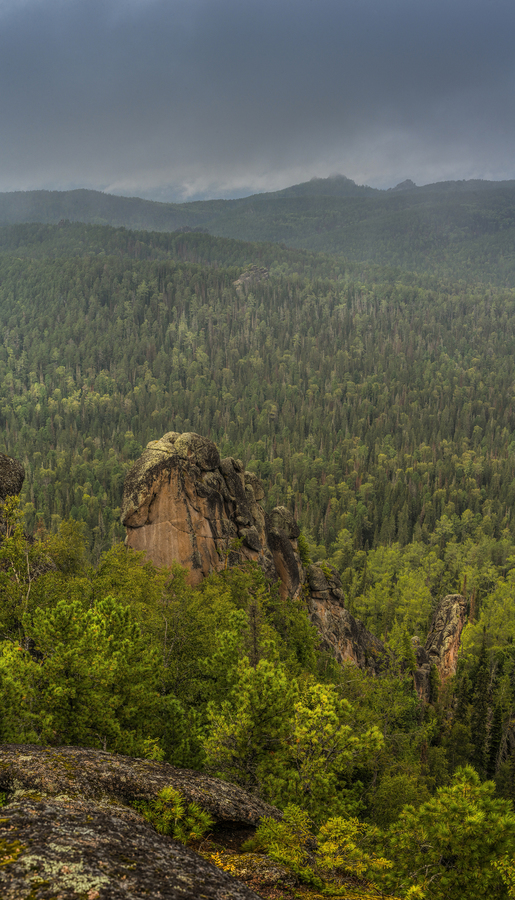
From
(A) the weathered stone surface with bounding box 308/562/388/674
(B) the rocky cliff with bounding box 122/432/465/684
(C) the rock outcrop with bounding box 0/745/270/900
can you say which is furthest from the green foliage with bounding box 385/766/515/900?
(A) the weathered stone surface with bounding box 308/562/388/674

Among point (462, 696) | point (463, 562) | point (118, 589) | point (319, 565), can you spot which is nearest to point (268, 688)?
point (118, 589)

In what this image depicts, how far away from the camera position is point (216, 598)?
3500 cm

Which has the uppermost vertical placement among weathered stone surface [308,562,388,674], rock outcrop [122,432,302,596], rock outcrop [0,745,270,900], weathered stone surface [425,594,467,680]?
rock outcrop [0,745,270,900]

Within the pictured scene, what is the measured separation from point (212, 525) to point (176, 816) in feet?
145

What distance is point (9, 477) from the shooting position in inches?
1361

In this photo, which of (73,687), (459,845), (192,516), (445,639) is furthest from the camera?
(445,639)

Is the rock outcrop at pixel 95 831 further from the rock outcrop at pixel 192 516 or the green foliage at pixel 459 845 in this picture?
the rock outcrop at pixel 192 516

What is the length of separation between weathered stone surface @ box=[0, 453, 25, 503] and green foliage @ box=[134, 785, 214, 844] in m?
25.9

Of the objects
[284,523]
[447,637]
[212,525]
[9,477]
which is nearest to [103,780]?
[9,477]

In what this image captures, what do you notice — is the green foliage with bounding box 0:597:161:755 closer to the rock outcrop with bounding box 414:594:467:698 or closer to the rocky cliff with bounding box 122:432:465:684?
the rocky cliff with bounding box 122:432:465:684

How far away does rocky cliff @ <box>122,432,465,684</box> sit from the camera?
53.5 metres

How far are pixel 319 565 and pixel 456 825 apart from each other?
53783 millimetres

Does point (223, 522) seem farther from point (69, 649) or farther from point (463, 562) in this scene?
point (463, 562)

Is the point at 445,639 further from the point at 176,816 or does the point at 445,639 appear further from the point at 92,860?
the point at 92,860
